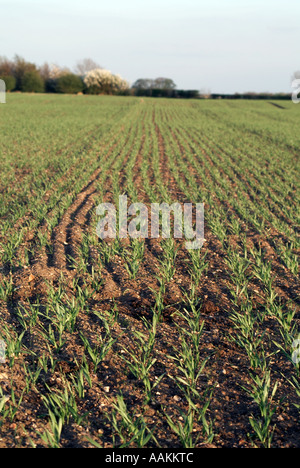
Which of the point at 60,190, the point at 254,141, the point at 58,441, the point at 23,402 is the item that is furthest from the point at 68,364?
the point at 254,141

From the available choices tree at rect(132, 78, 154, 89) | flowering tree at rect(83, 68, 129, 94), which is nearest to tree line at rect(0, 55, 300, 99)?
flowering tree at rect(83, 68, 129, 94)

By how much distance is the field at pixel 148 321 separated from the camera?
343 centimetres

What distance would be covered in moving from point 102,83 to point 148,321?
285 feet

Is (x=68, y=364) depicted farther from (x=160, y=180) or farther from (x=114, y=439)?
(x=160, y=180)

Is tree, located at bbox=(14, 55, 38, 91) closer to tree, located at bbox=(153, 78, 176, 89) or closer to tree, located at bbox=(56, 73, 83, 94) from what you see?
tree, located at bbox=(56, 73, 83, 94)

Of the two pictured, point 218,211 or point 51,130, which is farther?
point 51,130

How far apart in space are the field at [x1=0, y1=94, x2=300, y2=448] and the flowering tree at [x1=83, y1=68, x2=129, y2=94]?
7741 cm

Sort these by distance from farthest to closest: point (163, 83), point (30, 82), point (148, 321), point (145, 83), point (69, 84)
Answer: point (163, 83) → point (145, 83) → point (69, 84) → point (30, 82) → point (148, 321)

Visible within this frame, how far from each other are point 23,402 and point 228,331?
2353mm

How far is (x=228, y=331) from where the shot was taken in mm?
4863

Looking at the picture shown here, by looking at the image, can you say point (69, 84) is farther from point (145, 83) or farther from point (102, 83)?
point (145, 83)

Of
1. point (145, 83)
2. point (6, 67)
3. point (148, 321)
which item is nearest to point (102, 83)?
point (6, 67)

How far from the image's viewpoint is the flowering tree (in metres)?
84.4

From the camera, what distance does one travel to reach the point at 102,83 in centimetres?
8538
